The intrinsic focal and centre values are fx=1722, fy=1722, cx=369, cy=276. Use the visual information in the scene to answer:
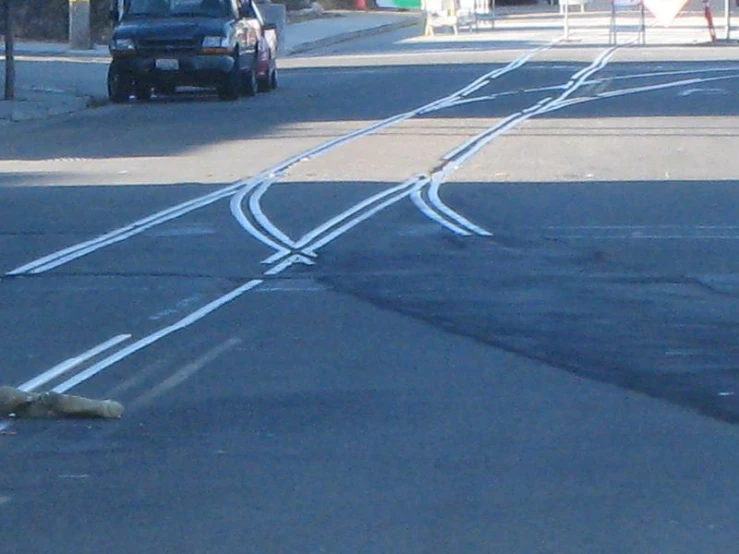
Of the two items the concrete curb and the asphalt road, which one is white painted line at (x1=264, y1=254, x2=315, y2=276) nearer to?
the asphalt road

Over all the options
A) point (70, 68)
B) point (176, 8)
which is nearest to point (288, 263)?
point (176, 8)

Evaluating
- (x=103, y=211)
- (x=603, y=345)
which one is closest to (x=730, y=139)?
(x=103, y=211)

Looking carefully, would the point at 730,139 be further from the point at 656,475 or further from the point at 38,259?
the point at 656,475

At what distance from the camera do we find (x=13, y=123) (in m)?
24.3

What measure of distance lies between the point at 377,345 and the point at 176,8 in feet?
67.2

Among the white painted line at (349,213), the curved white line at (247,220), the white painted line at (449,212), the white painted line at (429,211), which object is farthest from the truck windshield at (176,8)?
the white painted line at (429,211)

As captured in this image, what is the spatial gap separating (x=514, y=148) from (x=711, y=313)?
10037 millimetres

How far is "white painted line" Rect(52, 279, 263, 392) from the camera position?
330 inches

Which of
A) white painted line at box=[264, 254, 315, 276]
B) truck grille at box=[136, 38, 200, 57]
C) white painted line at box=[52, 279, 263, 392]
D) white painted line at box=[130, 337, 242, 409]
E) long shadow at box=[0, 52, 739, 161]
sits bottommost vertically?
white painted line at box=[130, 337, 242, 409]

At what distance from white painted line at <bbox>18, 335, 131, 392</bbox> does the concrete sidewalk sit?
15.5 m

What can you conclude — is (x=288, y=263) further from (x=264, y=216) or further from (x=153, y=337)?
(x=153, y=337)

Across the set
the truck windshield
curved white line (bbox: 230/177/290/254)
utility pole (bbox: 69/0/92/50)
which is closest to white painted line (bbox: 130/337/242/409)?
curved white line (bbox: 230/177/290/254)

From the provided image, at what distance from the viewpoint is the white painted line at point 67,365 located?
828 centimetres

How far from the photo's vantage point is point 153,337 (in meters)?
9.36
